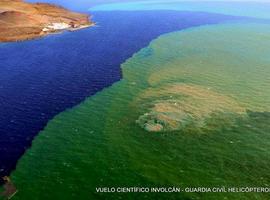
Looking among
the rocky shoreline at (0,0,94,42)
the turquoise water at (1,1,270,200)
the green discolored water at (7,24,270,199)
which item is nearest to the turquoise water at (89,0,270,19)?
the rocky shoreline at (0,0,94,42)

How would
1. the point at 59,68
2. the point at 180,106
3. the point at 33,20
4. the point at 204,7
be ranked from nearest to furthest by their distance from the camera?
the point at 180,106 < the point at 59,68 < the point at 33,20 < the point at 204,7

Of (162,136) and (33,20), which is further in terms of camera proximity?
(33,20)

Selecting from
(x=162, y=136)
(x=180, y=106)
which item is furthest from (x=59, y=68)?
(x=162, y=136)

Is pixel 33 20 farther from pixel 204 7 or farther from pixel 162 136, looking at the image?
pixel 162 136

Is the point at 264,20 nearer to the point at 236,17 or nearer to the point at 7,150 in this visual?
the point at 236,17

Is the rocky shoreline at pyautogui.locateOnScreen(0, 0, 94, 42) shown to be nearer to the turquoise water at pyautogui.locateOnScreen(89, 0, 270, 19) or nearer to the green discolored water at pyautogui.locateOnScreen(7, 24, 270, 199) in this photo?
the turquoise water at pyautogui.locateOnScreen(89, 0, 270, 19)

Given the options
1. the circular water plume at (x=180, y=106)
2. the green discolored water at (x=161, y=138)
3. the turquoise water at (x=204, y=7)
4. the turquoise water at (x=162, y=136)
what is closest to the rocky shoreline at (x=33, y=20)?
the turquoise water at (x=204, y=7)
